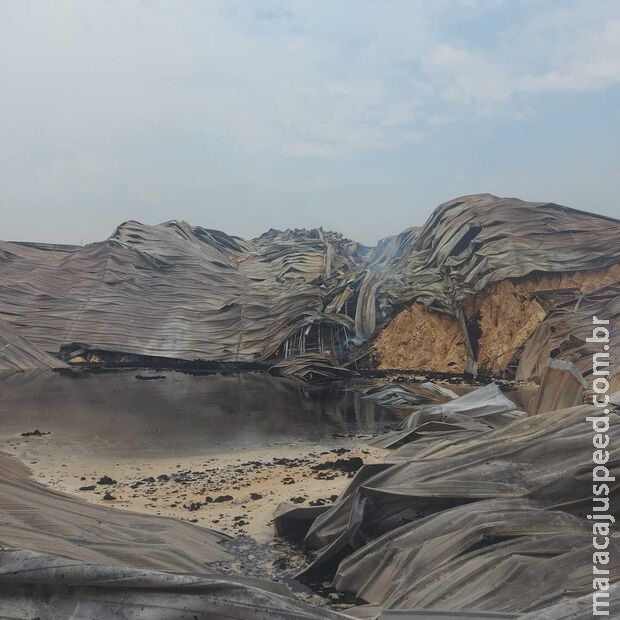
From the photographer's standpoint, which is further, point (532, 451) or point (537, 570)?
point (532, 451)

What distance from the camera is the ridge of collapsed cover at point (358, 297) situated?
1773 cm

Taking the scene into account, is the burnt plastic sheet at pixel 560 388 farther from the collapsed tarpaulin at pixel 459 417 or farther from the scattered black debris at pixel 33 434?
the scattered black debris at pixel 33 434

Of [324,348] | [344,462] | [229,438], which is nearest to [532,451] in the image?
[344,462]

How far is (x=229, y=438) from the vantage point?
10141mm

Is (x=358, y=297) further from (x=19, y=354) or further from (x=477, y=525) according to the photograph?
(x=477, y=525)

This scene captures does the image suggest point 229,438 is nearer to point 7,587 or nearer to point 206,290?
point 7,587

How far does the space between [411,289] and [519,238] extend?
12.7ft

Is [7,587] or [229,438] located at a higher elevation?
[7,587]

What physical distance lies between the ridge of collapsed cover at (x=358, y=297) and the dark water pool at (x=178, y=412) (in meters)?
3.63

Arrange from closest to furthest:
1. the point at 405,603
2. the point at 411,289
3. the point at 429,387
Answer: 1. the point at 405,603
2. the point at 429,387
3. the point at 411,289

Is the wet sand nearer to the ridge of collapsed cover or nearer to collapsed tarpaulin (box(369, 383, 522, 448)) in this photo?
collapsed tarpaulin (box(369, 383, 522, 448))

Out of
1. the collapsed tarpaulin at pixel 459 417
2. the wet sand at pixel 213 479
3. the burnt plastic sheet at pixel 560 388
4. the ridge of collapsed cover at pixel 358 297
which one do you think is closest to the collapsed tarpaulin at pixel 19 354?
the ridge of collapsed cover at pixel 358 297

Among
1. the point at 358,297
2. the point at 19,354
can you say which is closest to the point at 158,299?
the point at 19,354

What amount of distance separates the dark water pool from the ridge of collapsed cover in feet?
11.9
